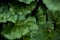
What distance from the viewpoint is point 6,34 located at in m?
1.78

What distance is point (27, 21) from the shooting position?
1.86m

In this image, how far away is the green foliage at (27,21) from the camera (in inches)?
71.0

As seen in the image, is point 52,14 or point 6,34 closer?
point 6,34

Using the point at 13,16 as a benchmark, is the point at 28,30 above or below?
below

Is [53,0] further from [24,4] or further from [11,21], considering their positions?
[11,21]

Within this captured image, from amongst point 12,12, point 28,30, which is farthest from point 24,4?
point 28,30

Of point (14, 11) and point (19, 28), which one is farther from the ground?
point (14, 11)

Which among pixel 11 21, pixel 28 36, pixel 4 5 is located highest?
pixel 4 5

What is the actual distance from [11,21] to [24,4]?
0.24 m

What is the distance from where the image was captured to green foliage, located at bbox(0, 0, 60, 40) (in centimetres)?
180

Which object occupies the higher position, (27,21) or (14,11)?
(14,11)

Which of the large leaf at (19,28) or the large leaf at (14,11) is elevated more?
the large leaf at (14,11)

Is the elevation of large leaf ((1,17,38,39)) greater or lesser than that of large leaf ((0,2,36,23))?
lesser

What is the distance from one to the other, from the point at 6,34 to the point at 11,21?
0.14 metres
